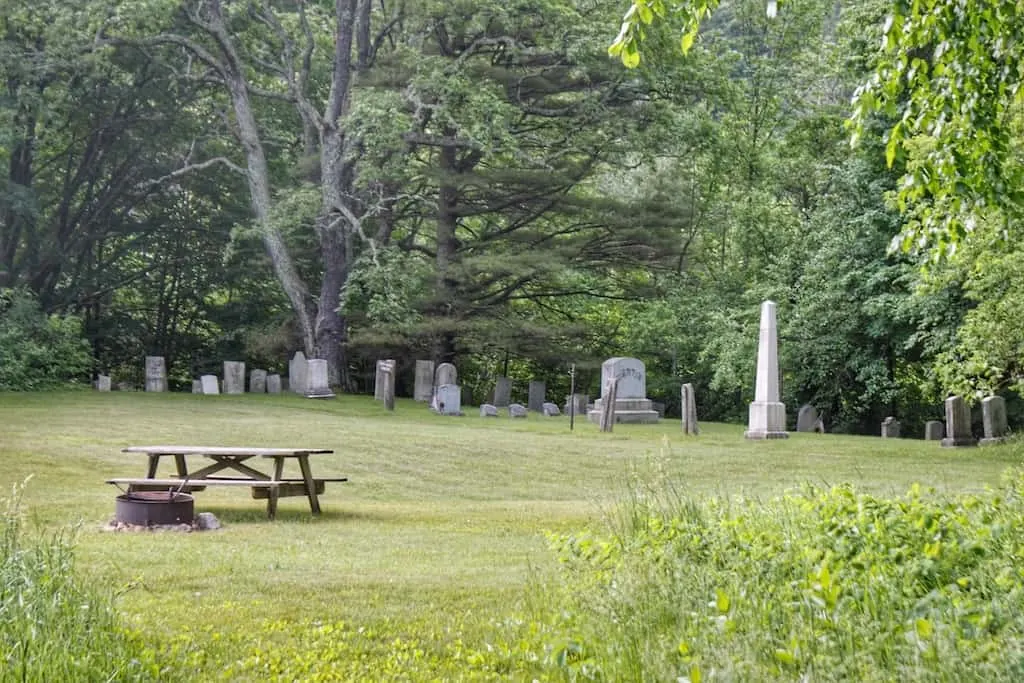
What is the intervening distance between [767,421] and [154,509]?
45.5ft

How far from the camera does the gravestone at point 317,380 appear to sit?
2930 cm

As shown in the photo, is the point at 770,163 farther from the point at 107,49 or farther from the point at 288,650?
the point at 288,650

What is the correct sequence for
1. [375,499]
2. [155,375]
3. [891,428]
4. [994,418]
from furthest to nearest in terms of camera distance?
[155,375]
[891,428]
[994,418]
[375,499]

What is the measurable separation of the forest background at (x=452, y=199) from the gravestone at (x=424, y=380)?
0.94 meters

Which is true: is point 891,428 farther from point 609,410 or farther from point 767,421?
point 609,410

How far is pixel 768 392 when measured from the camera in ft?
72.2

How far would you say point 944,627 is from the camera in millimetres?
4539

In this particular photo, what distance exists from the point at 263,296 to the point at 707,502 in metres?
30.9

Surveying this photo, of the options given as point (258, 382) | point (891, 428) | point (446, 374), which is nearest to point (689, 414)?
point (891, 428)

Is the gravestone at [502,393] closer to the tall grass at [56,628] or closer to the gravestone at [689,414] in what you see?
the gravestone at [689,414]

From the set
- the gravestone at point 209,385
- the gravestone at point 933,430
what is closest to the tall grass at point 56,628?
the gravestone at point 933,430

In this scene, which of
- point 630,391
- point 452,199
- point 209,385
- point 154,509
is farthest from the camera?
point 452,199

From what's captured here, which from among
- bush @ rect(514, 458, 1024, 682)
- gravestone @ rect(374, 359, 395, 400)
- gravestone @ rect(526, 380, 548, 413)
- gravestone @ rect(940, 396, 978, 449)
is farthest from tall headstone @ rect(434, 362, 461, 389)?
bush @ rect(514, 458, 1024, 682)

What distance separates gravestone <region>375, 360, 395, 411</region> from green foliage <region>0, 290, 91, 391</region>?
8128mm
